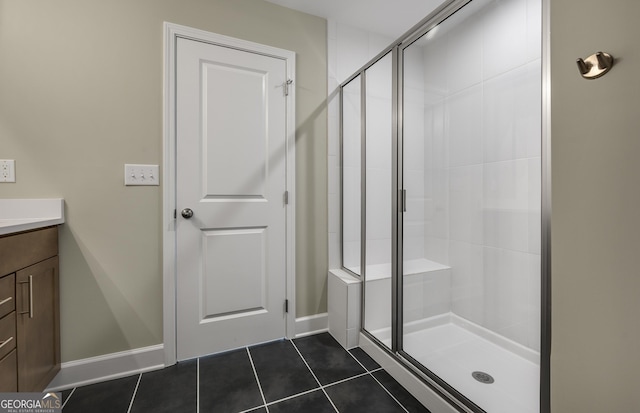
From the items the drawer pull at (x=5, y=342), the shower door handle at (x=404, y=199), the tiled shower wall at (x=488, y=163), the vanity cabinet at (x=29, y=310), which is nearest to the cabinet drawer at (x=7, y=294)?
the vanity cabinet at (x=29, y=310)

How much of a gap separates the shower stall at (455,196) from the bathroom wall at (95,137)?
1.33m

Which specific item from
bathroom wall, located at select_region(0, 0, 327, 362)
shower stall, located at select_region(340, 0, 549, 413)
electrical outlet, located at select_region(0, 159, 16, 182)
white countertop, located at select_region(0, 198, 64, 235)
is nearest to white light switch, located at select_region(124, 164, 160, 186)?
bathroom wall, located at select_region(0, 0, 327, 362)

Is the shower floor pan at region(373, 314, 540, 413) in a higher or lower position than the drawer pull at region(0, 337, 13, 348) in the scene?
lower

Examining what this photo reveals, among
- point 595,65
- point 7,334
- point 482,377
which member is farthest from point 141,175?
point 482,377

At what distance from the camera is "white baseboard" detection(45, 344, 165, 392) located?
4.83 ft

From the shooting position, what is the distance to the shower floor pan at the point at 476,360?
3.84 feet

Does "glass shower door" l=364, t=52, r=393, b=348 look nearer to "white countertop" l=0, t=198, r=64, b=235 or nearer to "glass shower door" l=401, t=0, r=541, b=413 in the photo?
"glass shower door" l=401, t=0, r=541, b=413

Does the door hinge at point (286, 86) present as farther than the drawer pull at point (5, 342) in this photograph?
Yes

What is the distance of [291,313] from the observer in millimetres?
2014

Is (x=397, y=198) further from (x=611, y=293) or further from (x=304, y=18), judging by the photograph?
(x=304, y=18)

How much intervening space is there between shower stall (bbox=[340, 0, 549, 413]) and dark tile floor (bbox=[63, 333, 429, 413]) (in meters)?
0.21

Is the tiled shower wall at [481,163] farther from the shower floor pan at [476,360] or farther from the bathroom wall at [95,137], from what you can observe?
the bathroom wall at [95,137]

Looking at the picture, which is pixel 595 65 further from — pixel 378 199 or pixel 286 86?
pixel 286 86

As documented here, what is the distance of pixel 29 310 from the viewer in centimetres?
120
